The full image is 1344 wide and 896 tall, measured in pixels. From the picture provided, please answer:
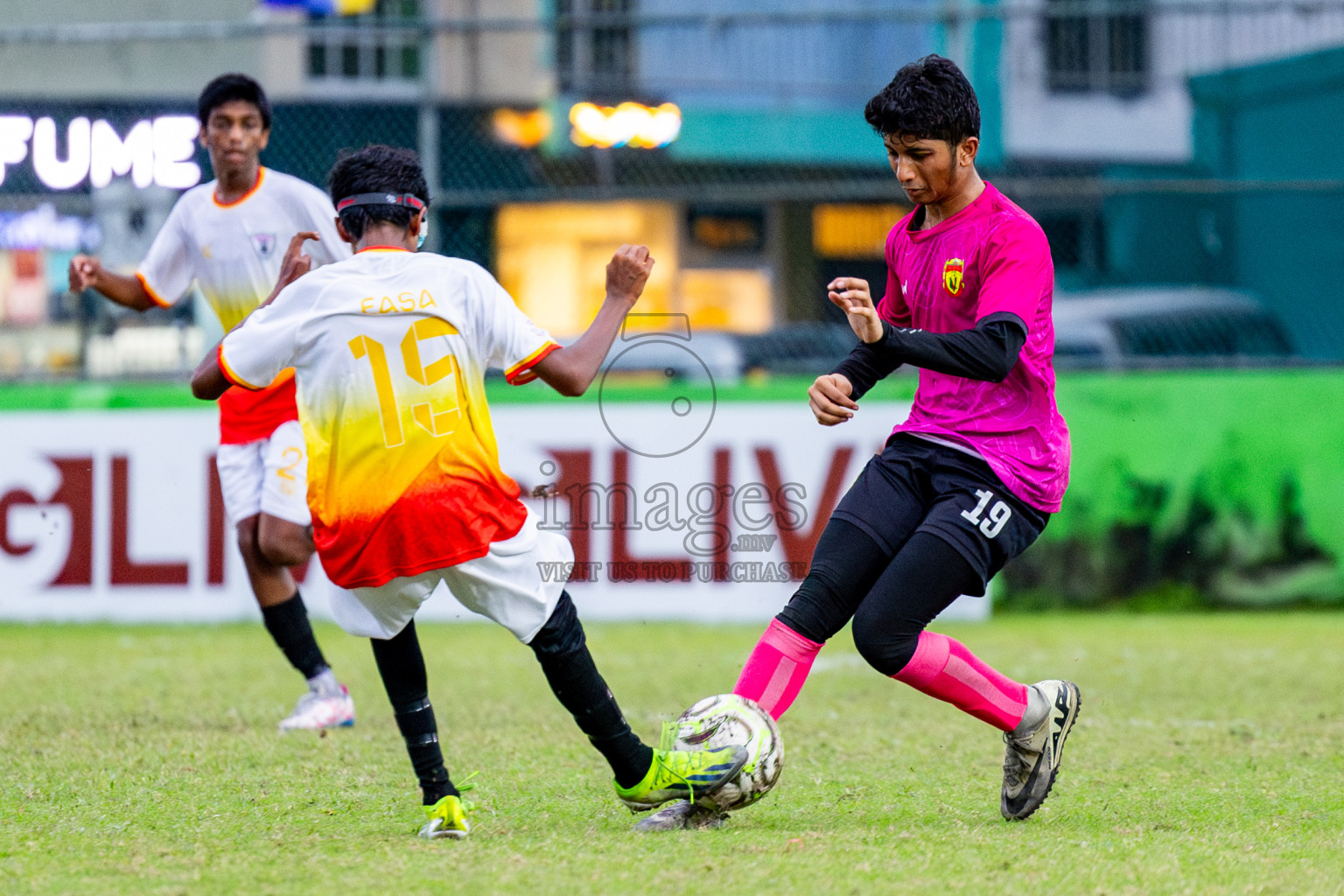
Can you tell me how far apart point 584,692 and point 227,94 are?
3010mm

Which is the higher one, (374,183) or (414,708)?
(374,183)

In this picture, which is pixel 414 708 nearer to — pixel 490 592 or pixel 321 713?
pixel 490 592

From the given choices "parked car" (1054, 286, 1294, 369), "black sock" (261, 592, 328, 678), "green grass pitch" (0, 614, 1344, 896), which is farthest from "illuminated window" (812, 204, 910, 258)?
"black sock" (261, 592, 328, 678)

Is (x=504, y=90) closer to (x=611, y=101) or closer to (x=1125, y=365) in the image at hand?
(x=611, y=101)

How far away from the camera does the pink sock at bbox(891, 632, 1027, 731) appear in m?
3.99

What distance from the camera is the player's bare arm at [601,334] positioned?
12.1 feet

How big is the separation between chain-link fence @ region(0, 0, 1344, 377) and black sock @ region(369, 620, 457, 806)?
248 inches

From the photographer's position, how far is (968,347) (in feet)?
12.1

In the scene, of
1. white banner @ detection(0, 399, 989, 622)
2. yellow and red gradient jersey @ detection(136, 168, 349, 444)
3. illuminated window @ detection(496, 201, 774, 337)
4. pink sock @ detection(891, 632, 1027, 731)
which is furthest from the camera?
illuminated window @ detection(496, 201, 774, 337)

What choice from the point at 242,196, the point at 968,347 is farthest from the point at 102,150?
the point at 968,347

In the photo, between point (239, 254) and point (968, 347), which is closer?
point (968, 347)

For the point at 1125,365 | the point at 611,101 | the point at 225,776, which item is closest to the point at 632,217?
the point at 611,101

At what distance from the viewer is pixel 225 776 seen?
470 cm

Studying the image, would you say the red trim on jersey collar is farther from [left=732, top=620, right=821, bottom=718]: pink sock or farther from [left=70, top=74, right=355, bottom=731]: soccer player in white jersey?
[left=732, top=620, right=821, bottom=718]: pink sock
